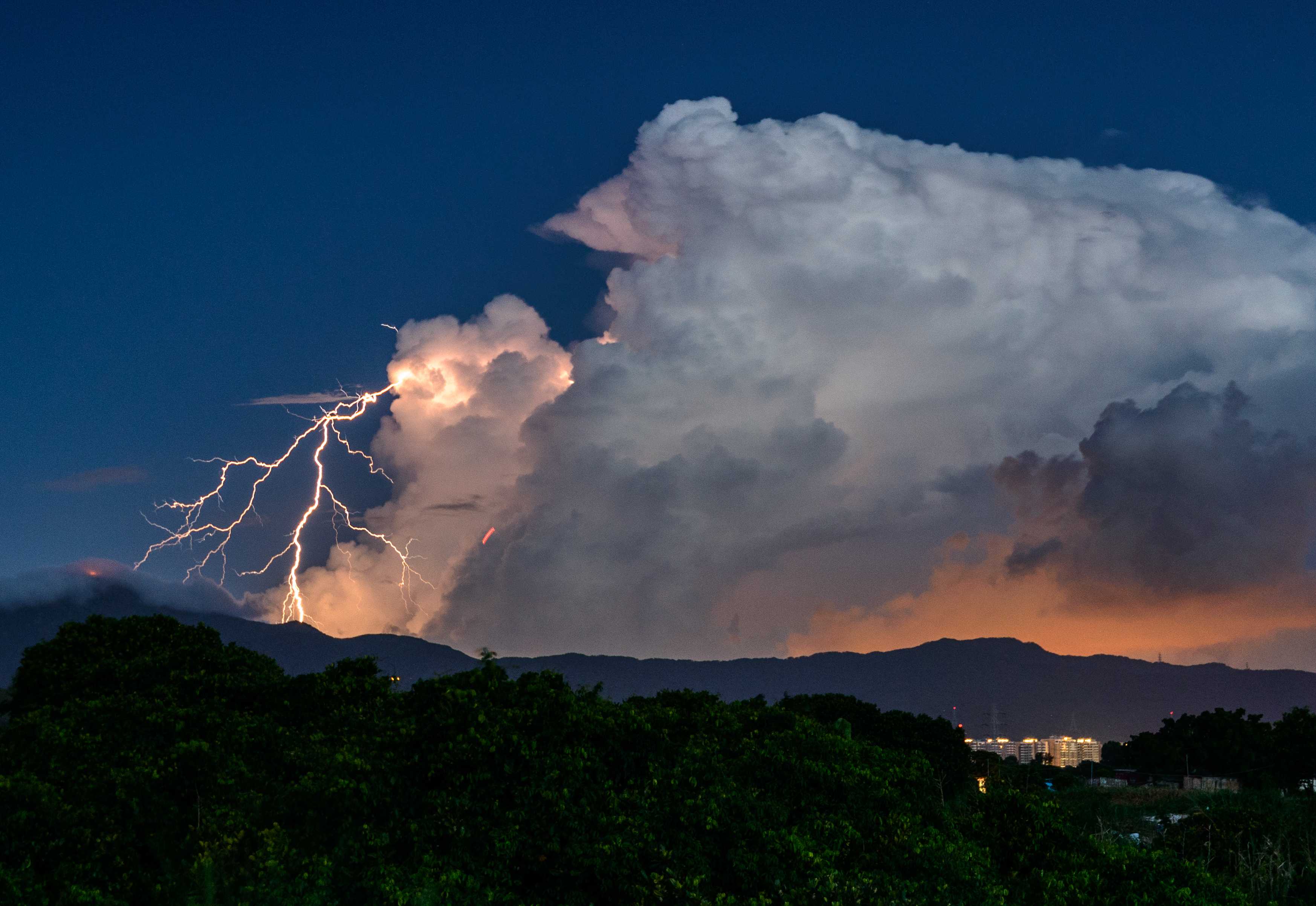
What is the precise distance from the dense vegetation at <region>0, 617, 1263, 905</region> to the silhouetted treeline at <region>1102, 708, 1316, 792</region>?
50.0 metres

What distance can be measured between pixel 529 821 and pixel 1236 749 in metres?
71.5

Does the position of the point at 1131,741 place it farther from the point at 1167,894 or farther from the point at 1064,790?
the point at 1167,894

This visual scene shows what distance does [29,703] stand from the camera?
96.3 feet

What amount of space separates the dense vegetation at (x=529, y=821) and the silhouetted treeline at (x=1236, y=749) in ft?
164

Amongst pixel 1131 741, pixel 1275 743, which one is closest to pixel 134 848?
pixel 1275 743

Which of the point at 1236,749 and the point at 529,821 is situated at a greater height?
the point at 529,821

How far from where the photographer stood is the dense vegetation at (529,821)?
45.9ft

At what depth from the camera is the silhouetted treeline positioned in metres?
64.8

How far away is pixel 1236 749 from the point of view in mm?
71562

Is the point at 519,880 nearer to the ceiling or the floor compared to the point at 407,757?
nearer to the floor

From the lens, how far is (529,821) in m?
14.6

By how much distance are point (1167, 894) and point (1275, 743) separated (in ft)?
214

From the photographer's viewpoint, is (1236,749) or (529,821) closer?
(529,821)

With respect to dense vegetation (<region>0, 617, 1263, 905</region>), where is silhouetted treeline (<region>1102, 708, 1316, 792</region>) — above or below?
below
